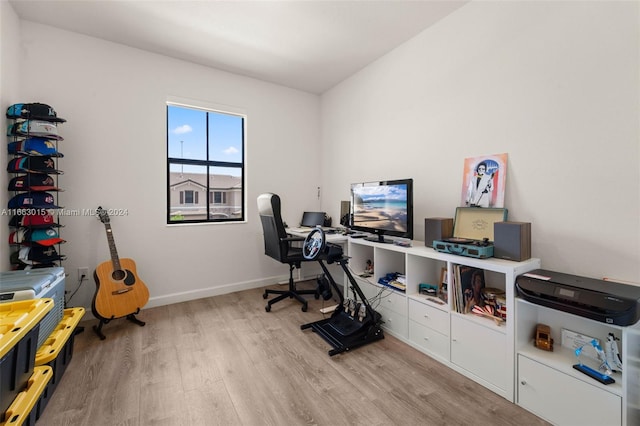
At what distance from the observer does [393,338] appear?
2.40m

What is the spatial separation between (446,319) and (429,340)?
0.25 meters

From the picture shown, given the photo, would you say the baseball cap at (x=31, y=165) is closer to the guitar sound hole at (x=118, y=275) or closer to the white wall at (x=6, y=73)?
the white wall at (x=6, y=73)

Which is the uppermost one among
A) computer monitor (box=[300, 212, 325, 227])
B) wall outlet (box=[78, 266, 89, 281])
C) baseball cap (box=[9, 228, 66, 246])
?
computer monitor (box=[300, 212, 325, 227])

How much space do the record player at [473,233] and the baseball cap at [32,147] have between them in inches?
127

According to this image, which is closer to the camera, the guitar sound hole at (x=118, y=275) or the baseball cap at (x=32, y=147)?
the baseball cap at (x=32, y=147)

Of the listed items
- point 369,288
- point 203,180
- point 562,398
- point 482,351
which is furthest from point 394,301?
point 203,180

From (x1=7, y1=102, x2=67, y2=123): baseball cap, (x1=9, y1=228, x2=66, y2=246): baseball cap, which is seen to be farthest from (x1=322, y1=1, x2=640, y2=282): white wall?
(x1=9, y1=228, x2=66, y2=246): baseball cap

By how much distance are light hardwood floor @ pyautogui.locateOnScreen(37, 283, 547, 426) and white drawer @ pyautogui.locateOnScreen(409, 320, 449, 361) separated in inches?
2.9

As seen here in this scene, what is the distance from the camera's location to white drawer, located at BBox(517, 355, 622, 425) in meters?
1.31

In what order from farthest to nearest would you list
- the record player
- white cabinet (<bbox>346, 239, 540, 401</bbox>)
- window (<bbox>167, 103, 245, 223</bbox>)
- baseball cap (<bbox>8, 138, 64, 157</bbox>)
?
1. window (<bbox>167, 103, 245, 223</bbox>)
2. baseball cap (<bbox>8, 138, 64, 157</bbox>)
3. the record player
4. white cabinet (<bbox>346, 239, 540, 401</bbox>)

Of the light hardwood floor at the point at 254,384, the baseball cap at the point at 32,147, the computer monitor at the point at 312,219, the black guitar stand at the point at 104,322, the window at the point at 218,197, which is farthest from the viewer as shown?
the computer monitor at the point at 312,219

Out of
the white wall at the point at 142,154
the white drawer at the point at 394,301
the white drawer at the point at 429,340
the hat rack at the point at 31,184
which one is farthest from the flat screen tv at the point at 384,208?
the hat rack at the point at 31,184

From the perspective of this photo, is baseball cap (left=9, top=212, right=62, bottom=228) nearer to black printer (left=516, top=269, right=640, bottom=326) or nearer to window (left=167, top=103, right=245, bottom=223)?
window (left=167, top=103, right=245, bottom=223)

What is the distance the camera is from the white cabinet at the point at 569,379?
4.21ft
